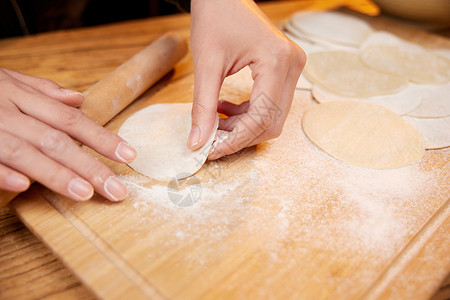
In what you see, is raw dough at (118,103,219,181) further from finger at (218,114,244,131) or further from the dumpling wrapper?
the dumpling wrapper

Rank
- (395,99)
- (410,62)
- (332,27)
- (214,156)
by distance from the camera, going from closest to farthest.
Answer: (214,156), (395,99), (410,62), (332,27)

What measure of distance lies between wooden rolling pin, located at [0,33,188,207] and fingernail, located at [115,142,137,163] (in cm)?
28

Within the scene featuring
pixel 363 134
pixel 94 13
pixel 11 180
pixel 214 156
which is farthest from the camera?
pixel 94 13

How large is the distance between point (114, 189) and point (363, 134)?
89 cm

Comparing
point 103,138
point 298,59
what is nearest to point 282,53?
point 298,59

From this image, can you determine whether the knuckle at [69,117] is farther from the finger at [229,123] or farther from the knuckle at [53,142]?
the finger at [229,123]

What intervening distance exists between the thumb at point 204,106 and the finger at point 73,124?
0.19 meters

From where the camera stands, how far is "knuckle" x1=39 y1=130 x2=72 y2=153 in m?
0.82

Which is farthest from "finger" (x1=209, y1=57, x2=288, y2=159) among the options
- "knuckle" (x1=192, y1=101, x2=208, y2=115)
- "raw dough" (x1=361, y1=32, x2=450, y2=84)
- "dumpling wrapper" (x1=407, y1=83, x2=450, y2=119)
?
"raw dough" (x1=361, y1=32, x2=450, y2=84)

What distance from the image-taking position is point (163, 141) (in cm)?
108

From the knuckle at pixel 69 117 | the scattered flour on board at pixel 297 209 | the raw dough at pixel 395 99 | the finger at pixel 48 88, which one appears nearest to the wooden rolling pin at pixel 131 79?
the finger at pixel 48 88

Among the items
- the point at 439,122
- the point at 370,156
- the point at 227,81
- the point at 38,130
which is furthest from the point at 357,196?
the point at 38,130

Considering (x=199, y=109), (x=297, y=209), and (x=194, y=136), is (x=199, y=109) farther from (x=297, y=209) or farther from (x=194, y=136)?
(x=297, y=209)

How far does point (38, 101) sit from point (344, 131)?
1013 mm
